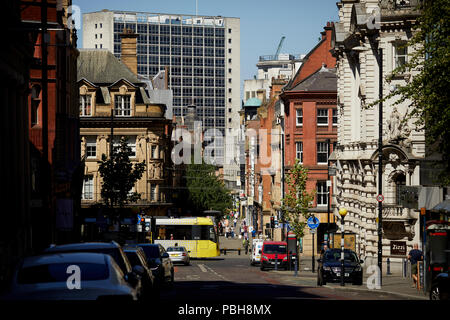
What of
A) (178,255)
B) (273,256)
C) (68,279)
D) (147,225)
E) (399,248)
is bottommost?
(178,255)

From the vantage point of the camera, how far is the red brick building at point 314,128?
74.2 meters

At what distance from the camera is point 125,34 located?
312ft

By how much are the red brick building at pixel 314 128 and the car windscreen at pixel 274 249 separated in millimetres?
20960

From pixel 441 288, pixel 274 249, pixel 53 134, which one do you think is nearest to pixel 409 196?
pixel 274 249

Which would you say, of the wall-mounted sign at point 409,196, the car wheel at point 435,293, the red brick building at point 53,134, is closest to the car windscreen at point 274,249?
the wall-mounted sign at point 409,196

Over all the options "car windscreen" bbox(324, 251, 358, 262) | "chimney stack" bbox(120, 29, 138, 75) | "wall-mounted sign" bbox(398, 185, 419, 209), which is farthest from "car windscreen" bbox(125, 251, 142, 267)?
"chimney stack" bbox(120, 29, 138, 75)

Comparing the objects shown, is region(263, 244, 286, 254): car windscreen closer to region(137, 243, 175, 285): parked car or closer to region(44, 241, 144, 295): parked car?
region(137, 243, 175, 285): parked car

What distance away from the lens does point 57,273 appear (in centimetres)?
1131

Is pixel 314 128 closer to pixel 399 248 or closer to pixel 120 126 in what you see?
pixel 120 126

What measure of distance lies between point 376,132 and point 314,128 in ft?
96.5

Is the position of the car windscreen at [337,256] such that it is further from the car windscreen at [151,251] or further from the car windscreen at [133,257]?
the car windscreen at [133,257]

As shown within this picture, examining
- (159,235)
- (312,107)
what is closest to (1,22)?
(159,235)

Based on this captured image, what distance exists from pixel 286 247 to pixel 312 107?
26587mm

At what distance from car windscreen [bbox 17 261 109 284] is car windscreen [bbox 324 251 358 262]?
24.7 m
